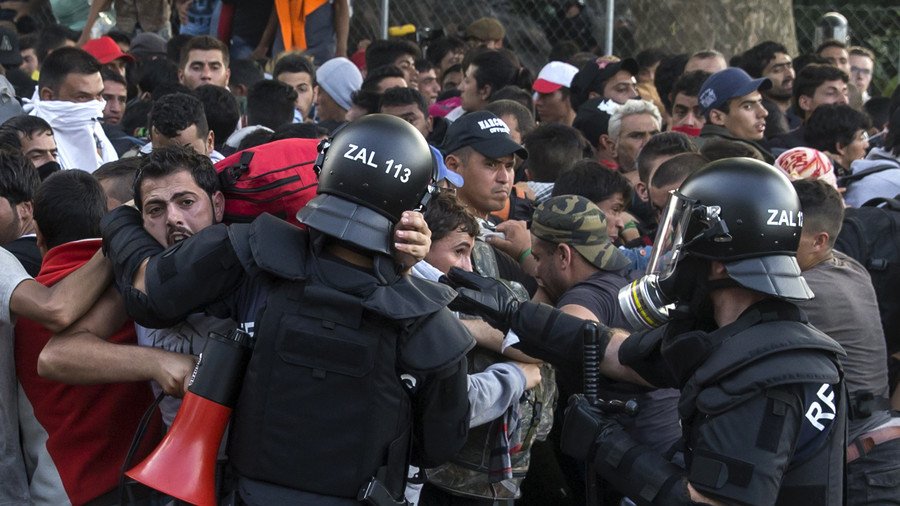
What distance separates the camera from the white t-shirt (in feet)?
11.8

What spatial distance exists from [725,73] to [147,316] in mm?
5008

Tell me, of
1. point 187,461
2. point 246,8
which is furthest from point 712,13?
point 187,461

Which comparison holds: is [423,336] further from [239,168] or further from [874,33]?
[874,33]

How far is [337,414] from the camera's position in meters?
3.09

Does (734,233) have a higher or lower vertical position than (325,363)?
higher

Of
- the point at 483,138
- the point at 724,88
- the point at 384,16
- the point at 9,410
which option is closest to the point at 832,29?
the point at 384,16

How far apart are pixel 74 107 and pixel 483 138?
2.23m

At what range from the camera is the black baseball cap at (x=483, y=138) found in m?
5.38

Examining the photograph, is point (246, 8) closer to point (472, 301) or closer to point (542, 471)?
point (542, 471)

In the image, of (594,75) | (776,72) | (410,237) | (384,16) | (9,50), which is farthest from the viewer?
(384,16)

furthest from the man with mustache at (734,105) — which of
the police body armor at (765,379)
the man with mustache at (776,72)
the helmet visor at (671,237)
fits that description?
the police body armor at (765,379)

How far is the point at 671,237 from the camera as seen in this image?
3268 millimetres

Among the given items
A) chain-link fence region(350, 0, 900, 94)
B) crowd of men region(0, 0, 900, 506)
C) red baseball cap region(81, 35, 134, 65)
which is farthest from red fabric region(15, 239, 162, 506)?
chain-link fence region(350, 0, 900, 94)

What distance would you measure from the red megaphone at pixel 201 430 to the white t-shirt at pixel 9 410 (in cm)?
70
